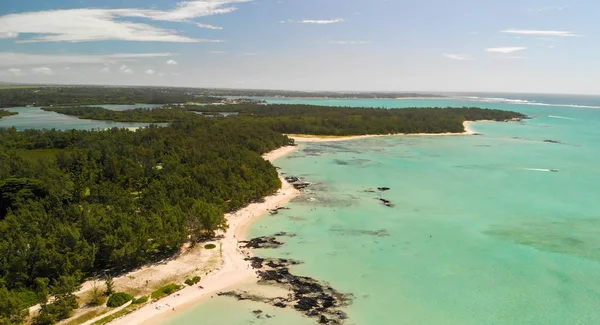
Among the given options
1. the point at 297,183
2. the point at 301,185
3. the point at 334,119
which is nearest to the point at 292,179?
the point at 297,183

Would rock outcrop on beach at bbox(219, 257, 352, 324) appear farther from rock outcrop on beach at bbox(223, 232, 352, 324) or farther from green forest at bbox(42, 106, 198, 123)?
green forest at bbox(42, 106, 198, 123)

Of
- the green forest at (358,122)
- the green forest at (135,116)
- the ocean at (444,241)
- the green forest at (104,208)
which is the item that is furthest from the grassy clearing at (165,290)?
the green forest at (135,116)

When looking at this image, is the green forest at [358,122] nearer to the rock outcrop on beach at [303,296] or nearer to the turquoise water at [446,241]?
the turquoise water at [446,241]

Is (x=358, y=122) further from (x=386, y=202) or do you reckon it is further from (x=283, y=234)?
(x=283, y=234)

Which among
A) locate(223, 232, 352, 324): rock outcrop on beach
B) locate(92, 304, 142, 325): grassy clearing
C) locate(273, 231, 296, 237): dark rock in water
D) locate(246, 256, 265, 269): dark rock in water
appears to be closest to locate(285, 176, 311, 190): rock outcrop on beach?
locate(273, 231, 296, 237): dark rock in water

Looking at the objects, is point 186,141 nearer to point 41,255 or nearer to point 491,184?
point 41,255

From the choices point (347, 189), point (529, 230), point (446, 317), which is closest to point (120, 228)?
point (446, 317)
